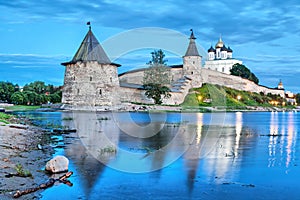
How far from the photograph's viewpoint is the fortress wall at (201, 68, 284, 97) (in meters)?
58.0

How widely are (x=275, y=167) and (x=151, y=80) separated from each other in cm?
3480

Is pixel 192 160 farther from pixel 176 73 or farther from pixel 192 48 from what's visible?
pixel 176 73

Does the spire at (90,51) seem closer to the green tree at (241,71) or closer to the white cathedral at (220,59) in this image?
the green tree at (241,71)

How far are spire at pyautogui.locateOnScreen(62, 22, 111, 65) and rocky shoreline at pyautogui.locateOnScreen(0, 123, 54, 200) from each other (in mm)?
26093

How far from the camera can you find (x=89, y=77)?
35781 millimetres

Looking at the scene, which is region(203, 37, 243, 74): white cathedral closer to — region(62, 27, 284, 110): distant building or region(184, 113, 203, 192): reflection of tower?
region(62, 27, 284, 110): distant building

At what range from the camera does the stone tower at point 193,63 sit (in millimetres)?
53312

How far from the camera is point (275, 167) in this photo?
739cm

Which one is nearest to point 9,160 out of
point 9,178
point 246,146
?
point 9,178

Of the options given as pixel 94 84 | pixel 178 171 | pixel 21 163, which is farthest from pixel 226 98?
pixel 21 163

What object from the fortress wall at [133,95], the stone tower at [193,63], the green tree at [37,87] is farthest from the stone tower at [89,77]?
the stone tower at [193,63]

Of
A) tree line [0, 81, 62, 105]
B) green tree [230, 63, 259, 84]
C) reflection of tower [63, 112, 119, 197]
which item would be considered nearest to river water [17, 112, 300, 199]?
reflection of tower [63, 112, 119, 197]

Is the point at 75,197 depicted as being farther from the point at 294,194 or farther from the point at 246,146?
the point at 246,146

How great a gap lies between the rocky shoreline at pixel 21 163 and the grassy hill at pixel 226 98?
38.4m
